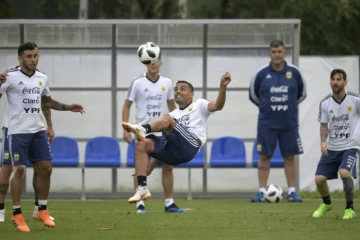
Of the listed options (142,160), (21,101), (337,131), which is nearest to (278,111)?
(337,131)

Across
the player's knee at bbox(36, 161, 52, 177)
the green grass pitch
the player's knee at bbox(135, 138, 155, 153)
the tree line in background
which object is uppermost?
the tree line in background

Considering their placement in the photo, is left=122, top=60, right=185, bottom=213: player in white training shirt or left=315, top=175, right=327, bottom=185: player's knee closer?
left=315, top=175, right=327, bottom=185: player's knee

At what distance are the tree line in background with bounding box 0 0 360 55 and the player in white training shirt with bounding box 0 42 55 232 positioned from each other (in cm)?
1269

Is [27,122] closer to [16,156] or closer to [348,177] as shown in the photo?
[16,156]

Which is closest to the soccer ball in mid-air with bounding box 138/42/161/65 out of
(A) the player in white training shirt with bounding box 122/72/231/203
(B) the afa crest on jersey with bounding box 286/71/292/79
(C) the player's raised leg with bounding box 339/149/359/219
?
(A) the player in white training shirt with bounding box 122/72/231/203

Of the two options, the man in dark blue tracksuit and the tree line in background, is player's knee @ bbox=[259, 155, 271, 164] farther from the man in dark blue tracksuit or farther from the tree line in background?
the tree line in background

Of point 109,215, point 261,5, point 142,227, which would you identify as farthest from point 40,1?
point 142,227

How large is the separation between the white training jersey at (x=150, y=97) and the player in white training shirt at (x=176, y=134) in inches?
63.8

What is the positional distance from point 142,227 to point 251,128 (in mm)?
7325

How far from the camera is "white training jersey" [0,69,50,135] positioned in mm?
13312

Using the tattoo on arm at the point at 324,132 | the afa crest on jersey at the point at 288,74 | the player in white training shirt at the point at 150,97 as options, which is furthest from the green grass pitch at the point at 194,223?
the afa crest on jersey at the point at 288,74

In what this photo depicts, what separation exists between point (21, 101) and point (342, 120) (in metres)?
4.45

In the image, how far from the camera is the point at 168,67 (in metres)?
20.2

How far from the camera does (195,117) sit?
1420 cm
